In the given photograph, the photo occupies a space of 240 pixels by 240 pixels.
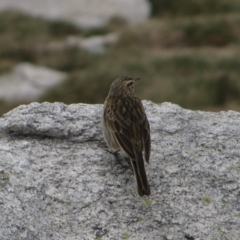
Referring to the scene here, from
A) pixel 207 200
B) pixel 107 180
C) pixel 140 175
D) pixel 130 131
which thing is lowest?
pixel 207 200

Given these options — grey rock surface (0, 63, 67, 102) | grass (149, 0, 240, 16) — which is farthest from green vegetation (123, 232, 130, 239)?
grass (149, 0, 240, 16)

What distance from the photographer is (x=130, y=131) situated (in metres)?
8.45

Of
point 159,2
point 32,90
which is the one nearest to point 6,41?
point 32,90

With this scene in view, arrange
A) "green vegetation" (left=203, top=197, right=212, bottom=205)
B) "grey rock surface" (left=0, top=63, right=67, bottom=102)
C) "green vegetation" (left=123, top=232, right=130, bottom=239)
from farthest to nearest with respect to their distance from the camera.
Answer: "grey rock surface" (left=0, top=63, right=67, bottom=102) < "green vegetation" (left=203, top=197, right=212, bottom=205) < "green vegetation" (left=123, top=232, right=130, bottom=239)

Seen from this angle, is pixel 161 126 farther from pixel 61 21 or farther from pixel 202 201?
pixel 61 21

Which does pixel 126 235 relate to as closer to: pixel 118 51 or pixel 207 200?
pixel 207 200

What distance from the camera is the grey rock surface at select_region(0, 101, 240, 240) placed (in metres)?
7.04

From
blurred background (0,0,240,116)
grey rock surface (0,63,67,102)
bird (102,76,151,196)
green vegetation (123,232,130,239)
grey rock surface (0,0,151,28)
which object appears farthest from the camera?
grey rock surface (0,0,151,28)

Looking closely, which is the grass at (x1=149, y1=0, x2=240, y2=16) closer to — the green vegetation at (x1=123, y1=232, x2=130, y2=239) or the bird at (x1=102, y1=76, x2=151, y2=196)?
the bird at (x1=102, y1=76, x2=151, y2=196)

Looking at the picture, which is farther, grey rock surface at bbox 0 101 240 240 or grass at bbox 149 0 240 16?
grass at bbox 149 0 240 16

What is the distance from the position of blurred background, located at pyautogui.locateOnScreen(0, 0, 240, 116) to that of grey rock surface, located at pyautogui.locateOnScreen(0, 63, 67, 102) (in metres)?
0.04

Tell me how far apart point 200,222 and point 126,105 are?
7.40ft

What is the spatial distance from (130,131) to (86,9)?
39.7 m

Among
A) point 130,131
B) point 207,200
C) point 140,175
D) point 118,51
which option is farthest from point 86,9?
point 207,200
